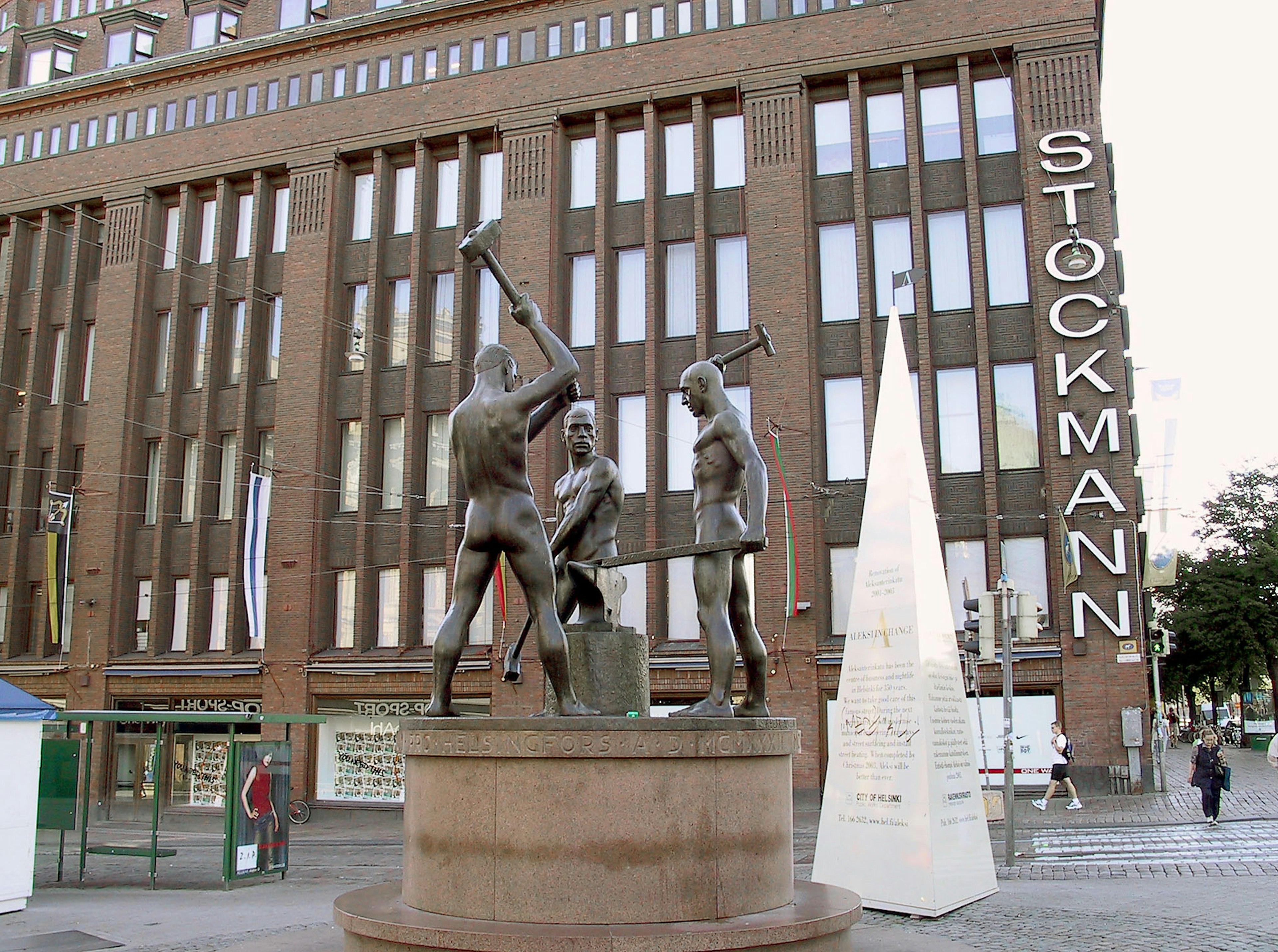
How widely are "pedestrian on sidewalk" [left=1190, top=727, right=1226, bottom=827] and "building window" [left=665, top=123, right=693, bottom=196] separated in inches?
717

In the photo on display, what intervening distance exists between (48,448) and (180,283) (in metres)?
6.66

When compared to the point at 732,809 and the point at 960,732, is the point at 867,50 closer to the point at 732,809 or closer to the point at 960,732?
the point at 960,732

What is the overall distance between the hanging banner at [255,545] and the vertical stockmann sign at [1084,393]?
1977 centimetres

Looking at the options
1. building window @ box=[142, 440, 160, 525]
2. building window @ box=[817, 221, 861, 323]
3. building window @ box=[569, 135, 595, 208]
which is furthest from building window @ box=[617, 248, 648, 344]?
building window @ box=[142, 440, 160, 525]

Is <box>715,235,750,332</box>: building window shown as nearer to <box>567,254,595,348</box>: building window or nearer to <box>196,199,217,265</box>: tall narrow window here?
<box>567,254,595,348</box>: building window

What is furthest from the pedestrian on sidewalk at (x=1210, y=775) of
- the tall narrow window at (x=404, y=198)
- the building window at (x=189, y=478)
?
the building window at (x=189, y=478)

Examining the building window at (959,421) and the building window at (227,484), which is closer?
the building window at (959,421)

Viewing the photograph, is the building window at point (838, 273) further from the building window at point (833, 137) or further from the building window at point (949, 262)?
the building window at point (949, 262)

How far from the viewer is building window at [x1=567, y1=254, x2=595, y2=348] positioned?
3164cm

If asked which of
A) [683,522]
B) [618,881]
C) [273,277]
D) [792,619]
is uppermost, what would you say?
[273,277]

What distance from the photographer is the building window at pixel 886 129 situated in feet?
99.0

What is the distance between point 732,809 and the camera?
7.67m

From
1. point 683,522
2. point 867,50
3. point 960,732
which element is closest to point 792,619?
point 683,522

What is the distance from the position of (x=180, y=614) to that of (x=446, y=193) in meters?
14.1
